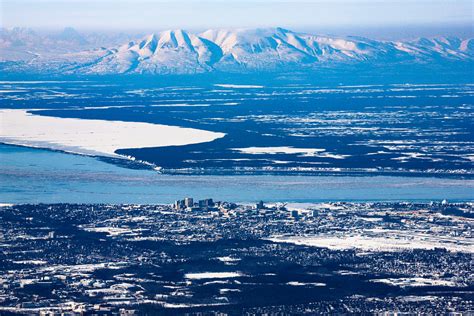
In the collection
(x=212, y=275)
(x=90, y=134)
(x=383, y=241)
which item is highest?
(x=90, y=134)

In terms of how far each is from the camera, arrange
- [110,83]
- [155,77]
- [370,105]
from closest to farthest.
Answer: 1. [370,105]
2. [110,83]
3. [155,77]

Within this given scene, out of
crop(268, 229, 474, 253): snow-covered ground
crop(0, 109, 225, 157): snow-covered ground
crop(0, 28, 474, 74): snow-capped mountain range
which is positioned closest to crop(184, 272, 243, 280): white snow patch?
crop(268, 229, 474, 253): snow-covered ground

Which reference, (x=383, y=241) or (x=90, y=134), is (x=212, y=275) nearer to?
(x=383, y=241)

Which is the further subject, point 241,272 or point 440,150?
point 440,150

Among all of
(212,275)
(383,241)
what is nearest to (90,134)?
(383,241)

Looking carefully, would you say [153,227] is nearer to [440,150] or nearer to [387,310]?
[387,310]

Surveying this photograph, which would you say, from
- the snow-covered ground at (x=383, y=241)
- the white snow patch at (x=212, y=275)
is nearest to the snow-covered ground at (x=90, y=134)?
the snow-covered ground at (x=383, y=241)

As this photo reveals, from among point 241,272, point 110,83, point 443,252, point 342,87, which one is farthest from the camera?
point 110,83

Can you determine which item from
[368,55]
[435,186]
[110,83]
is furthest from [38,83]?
[435,186]
